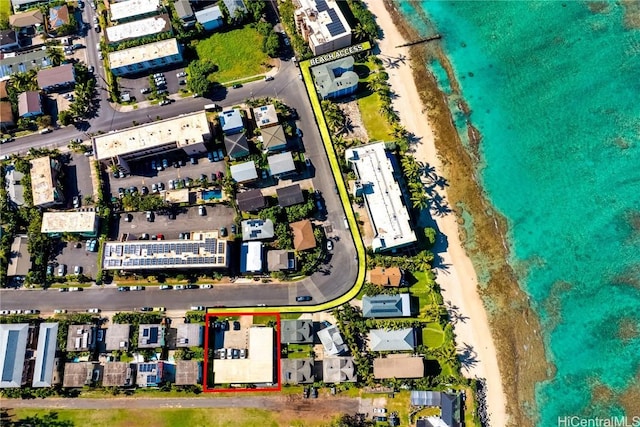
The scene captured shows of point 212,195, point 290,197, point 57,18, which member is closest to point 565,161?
point 290,197

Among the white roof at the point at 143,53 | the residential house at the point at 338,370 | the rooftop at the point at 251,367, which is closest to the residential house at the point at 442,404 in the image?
the residential house at the point at 338,370

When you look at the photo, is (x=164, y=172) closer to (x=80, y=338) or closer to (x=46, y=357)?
(x=80, y=338)

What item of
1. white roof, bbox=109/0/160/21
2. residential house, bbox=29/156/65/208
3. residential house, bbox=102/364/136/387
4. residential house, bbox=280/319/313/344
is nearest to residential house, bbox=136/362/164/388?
residential house, bbox=102/364/136/387

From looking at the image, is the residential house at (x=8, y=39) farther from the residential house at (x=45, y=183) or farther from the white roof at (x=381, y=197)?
the white roof at (x=381, y=197)

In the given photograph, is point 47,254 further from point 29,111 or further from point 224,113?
point 224,113

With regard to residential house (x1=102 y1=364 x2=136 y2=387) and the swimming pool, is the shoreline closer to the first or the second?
the swimming pool

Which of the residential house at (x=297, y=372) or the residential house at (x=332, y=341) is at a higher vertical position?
the residential house at (x=332, y=341)

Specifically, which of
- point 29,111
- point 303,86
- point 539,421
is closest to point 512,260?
point 539,421
